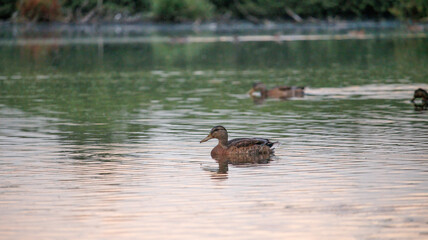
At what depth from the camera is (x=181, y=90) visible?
1430 inches

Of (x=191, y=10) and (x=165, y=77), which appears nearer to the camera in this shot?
(x=165, y=77)

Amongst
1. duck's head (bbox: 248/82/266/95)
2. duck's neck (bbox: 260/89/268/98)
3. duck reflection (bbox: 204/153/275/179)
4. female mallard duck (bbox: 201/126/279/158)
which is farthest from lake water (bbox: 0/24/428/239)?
duck's head (bbox: 248/82/266/95)

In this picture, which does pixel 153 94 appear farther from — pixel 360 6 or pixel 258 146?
pixel 360 6

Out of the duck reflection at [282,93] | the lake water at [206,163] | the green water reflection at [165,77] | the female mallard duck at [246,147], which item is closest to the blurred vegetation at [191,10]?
the green water reflection at [165,77]

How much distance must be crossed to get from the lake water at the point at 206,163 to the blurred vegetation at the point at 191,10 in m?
94.2

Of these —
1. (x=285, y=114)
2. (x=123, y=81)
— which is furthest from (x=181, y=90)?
(x=285, y=114)

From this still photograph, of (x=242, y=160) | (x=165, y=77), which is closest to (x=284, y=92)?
(x=165, y=77)

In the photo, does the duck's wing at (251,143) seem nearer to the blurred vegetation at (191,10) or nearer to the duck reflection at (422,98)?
the duck reflection at (422,98)

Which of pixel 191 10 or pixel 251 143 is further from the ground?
pixel 251 143

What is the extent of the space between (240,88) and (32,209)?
79.4 ft

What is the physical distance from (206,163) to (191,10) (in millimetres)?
119721

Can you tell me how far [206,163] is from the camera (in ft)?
59.2

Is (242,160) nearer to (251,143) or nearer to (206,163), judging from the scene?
Answer: (251,143)

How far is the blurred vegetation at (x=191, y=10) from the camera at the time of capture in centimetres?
13288
